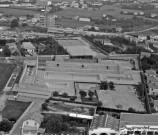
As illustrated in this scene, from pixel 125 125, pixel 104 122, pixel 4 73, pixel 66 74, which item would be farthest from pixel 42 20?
pixel 125 125

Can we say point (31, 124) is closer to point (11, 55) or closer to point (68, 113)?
point (68, 113)

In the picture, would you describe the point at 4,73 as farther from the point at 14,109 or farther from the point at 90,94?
the point at 90,94

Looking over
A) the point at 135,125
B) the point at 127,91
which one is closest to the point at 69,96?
the point at 127,91

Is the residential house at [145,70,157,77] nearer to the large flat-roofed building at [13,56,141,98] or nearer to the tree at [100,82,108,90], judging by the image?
the large flat-roofed building at [13,56,141,98]

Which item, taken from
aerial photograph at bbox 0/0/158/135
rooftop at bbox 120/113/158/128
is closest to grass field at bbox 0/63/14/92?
aerial photograph at bbox 0/0/158/135

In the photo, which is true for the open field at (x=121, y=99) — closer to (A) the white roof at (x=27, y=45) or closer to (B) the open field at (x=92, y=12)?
(A) the white roof at (x=27, y=45)
